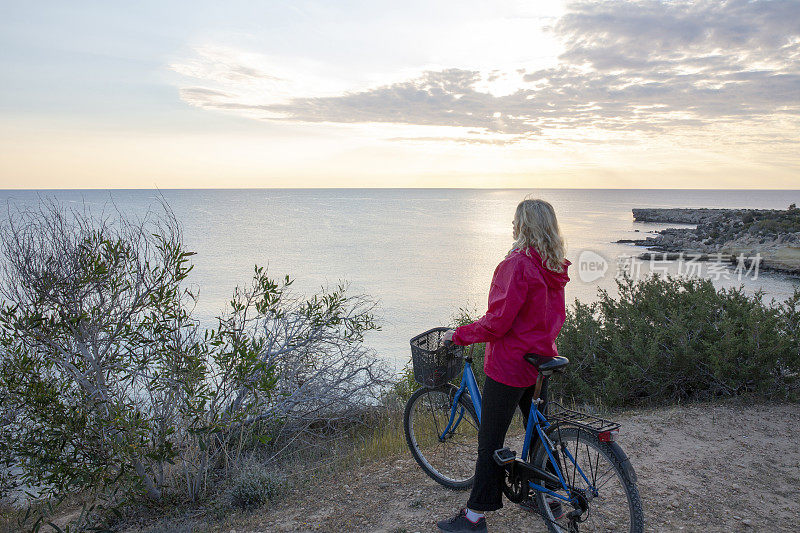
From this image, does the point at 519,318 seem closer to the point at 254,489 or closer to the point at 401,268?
the point at 254,489

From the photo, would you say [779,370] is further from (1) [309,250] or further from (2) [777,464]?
(1) [309,250]

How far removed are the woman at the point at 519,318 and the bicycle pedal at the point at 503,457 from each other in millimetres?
53

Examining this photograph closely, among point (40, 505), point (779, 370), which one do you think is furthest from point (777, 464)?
point (40, 505)

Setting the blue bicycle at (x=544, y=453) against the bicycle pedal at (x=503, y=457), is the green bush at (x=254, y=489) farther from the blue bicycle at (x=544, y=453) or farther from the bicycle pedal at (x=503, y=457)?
the bicycle pedal at (x=503, y=457)

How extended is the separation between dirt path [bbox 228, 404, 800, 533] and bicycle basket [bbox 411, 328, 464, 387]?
1.08m

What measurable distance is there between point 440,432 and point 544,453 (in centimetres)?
129

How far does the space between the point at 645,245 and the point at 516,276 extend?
44538mm

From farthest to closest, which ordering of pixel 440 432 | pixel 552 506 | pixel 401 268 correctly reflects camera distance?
pixel 401 268 < pixel 440 432 < pixel 552 506

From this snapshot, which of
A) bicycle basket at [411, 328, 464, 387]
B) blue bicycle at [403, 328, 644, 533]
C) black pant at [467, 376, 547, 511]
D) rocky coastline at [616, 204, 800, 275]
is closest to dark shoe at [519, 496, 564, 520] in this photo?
blue bicycle at [403, 328, 644, 533]

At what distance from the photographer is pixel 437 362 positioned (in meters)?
4.05

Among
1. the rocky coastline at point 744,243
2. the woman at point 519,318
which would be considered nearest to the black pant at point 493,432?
the woman at point 519,318

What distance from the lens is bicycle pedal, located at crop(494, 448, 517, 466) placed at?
351 centimetres

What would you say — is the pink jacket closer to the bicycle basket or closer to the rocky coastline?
the bicycle basket

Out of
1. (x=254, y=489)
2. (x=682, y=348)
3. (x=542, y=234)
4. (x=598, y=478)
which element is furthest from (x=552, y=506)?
(x=682, y=348)
